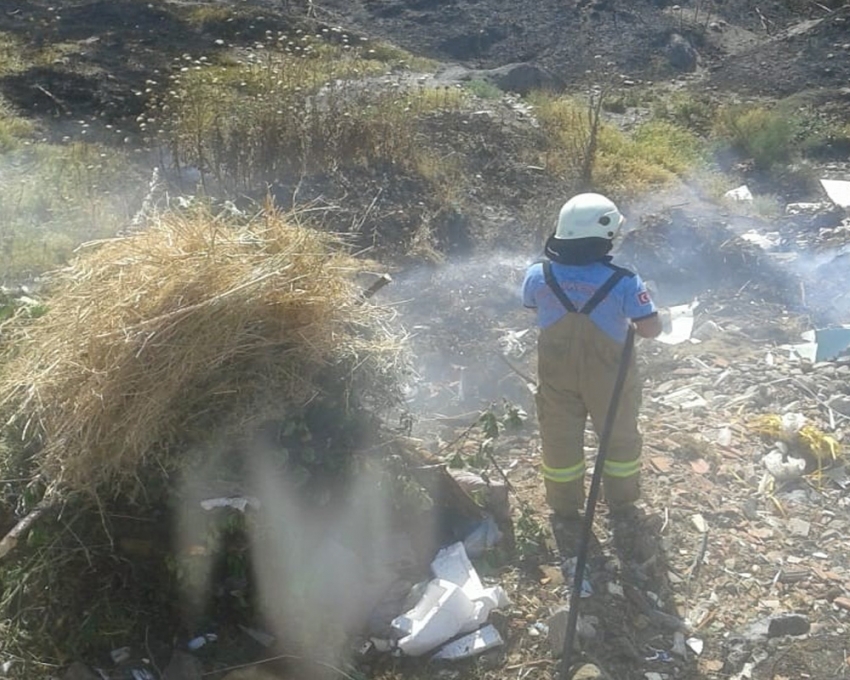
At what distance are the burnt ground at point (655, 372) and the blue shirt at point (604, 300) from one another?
0.91m

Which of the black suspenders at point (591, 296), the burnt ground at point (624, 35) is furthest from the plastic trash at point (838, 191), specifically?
the black suspenders at point (591, 296)

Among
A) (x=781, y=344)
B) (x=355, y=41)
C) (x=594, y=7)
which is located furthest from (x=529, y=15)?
(x=781, y=344)

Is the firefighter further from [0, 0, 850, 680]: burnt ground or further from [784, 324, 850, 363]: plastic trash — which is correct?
[784, 324, 850, 363]: plastic trash

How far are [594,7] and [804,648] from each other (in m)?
13.7

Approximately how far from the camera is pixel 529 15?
15227 mm

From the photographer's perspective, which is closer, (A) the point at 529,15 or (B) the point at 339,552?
(B) the point at 339,552

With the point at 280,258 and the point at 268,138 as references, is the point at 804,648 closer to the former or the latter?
the point at 280,258

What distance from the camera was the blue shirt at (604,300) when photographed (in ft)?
11.8

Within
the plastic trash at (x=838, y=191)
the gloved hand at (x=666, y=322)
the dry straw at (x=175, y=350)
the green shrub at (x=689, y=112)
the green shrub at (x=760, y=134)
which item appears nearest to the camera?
the dry straw at (x=175, y=350)

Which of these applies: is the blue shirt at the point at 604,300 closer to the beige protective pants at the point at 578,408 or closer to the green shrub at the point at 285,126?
the beige protective pants at the point at 578,408

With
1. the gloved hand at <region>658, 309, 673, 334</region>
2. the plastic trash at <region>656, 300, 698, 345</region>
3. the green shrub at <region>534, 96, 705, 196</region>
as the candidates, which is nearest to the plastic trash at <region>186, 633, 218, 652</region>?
the plastic trash at <region>656, 300, 698, 345</region>

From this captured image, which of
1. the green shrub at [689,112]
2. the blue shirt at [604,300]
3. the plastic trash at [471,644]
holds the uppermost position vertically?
the blue shirt at [604,300]

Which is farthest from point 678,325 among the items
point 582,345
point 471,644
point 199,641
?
point 199,641

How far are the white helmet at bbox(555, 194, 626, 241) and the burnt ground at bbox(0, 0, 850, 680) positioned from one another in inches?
49.6
